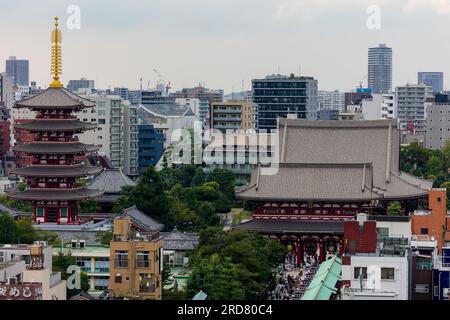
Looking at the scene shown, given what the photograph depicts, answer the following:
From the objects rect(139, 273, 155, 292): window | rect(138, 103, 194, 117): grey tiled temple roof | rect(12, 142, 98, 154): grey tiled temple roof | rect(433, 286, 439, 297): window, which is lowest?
rect(139, 273, 155, 292): window

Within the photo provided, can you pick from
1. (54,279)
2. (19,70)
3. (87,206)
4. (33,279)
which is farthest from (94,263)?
(19,70)

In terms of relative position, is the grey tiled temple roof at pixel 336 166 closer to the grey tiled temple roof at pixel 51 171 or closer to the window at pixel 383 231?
the grey tiled temple roof at pixel 51 171

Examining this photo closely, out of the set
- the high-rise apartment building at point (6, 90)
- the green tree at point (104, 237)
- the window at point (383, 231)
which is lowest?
the green tree at point (104, 237)

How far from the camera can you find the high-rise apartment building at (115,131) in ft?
210

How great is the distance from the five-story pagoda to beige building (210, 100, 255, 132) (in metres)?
34.4

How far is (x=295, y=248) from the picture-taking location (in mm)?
35875

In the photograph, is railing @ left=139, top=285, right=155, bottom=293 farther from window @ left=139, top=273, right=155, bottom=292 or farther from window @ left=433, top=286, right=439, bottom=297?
window @ left=433, top=286, right=439, bottom=297

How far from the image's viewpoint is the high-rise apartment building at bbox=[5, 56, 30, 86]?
431ft

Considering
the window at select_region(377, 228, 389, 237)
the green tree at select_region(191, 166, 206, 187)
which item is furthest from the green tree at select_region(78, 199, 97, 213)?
the window at select_region(377, 228, 389, 237)

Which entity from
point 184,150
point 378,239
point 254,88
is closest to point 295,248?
point 378,239

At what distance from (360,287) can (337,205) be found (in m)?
20.3

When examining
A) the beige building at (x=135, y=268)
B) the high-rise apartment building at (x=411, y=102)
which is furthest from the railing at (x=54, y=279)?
the high-rise apartment building at (x=411, y=102)

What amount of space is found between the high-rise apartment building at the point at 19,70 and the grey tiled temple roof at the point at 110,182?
290 ft

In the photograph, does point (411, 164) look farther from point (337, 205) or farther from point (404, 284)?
point (404, 284)
